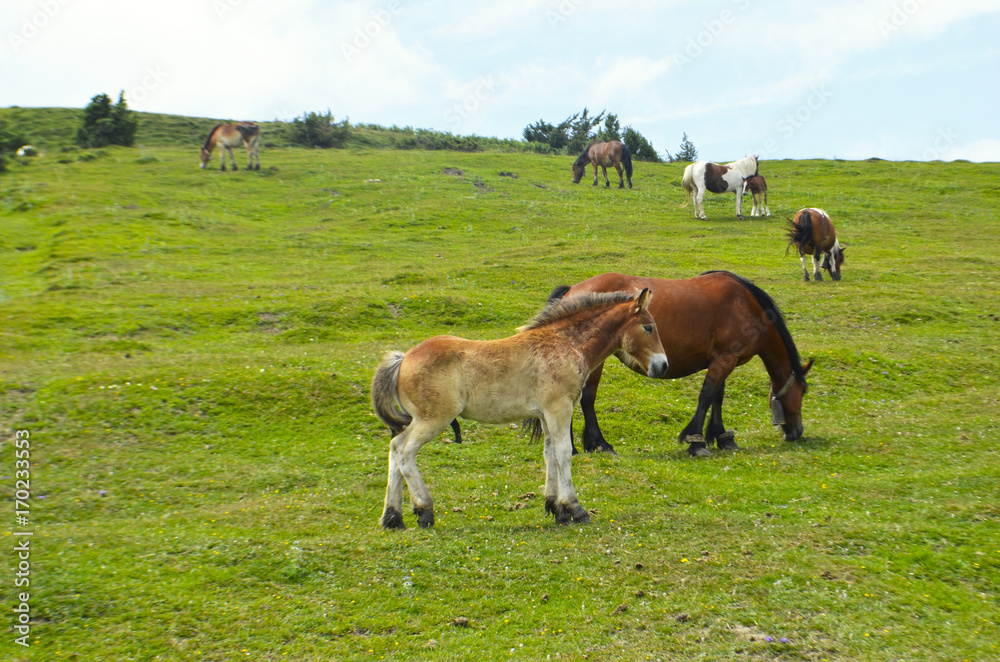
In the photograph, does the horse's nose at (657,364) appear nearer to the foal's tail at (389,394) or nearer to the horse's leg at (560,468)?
the horse's leg at (560,468)

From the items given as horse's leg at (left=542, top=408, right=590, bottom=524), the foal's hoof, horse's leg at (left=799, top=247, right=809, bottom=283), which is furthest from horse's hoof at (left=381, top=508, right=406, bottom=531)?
horse's leg at (left=799, top=247, right=809, bottom=283)

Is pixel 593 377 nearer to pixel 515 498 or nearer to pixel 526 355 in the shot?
pixel 515 498

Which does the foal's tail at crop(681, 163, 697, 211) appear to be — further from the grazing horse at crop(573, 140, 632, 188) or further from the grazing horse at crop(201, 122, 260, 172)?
the grazing horse at crop(201, 122, 260, 172)

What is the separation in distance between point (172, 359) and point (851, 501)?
13.6 m

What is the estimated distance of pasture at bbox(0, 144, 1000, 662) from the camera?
6.29 meters

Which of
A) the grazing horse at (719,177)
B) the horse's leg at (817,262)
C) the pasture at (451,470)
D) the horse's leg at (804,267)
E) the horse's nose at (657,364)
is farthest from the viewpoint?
the grazing horse at (719,177)

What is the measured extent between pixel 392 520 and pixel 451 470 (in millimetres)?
2909

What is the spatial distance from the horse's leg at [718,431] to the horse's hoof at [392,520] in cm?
601

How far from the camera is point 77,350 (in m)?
16.7

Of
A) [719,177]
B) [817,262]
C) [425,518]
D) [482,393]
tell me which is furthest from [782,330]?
[719,177]

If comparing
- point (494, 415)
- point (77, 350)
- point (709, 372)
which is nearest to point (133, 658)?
point (494, 415)

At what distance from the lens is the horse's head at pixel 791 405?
12.1 meters

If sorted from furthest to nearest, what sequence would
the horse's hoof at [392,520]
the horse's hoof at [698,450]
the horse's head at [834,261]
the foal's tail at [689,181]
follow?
the foal's tail at [689,181], the horse's head at [834,261], the horse's hoof at [698,450], the horse's hoof at [392,520]

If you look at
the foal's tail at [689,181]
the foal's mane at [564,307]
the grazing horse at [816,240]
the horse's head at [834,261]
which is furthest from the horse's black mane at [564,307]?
the foal's tail at [689,181]
